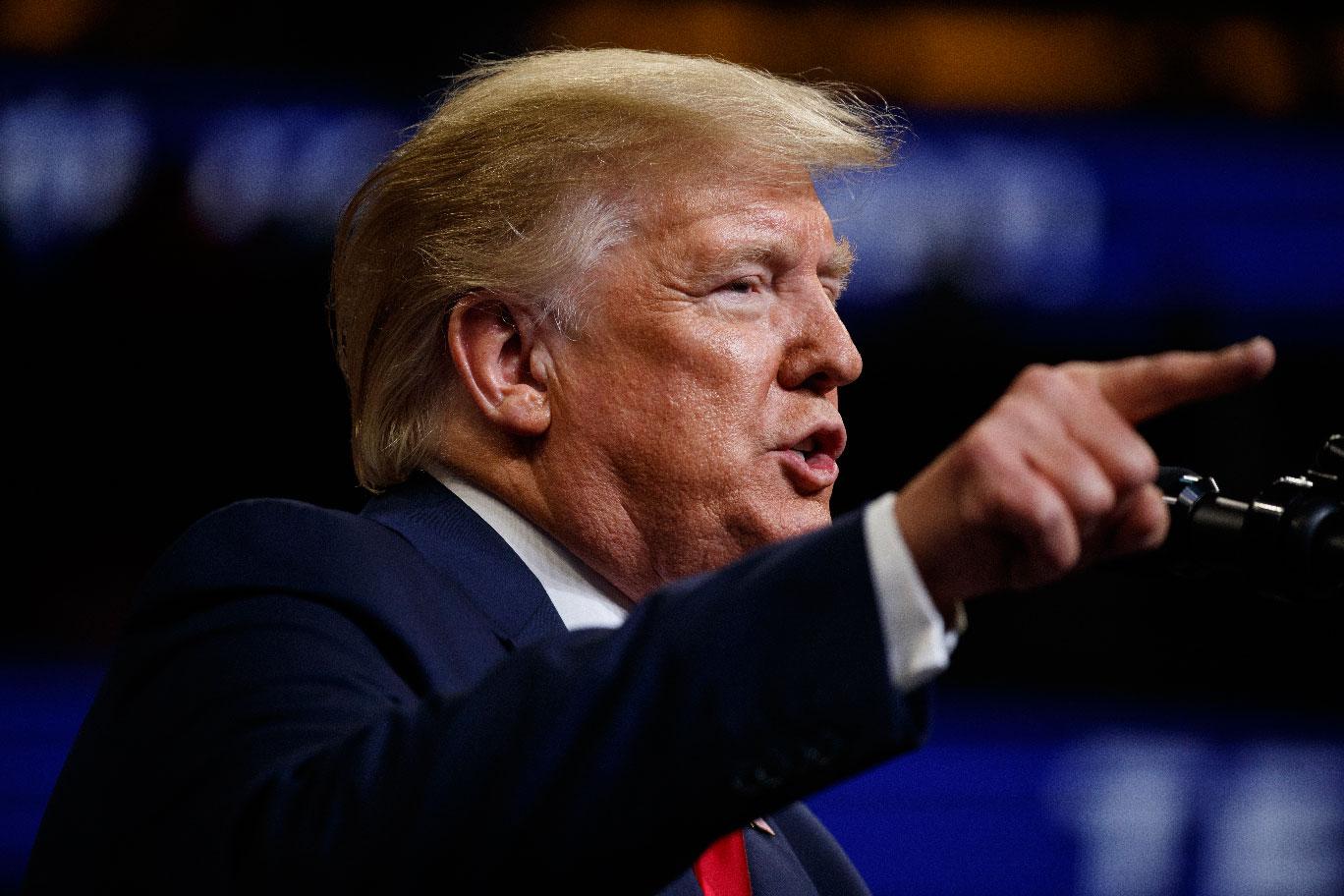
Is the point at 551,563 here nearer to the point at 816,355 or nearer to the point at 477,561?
the point at 477,561

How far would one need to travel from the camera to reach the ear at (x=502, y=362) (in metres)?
1.56

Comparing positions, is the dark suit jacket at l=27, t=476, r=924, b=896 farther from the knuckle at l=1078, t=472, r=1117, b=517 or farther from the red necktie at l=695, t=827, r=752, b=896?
the red necktie at l=695, t=827, r=752, b=896

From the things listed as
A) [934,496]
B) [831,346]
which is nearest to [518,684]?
[934,496]

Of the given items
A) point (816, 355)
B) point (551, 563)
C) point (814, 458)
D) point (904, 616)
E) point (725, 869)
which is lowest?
point (725, 869)

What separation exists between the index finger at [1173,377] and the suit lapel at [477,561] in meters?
0.66

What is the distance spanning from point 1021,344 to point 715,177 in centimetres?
195

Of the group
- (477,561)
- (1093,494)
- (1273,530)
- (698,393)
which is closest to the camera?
(1093,494)

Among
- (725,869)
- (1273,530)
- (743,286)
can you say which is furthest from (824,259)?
(1273,530)

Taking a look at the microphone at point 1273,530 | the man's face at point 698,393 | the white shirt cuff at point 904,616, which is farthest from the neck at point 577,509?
the white shirt cuff at point 904,616

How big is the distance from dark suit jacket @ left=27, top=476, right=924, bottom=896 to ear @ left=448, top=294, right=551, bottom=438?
55 centimetres

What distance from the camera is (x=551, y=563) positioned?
1539mm

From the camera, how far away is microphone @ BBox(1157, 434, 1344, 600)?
3.02 ft

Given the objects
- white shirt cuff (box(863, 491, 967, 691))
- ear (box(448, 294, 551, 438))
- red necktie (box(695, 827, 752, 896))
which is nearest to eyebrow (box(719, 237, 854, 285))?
ear (box(448, 294, 551, 438))

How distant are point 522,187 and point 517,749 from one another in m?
0.94
